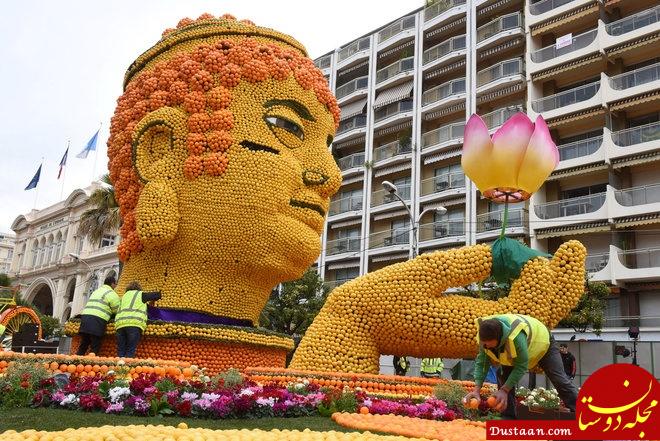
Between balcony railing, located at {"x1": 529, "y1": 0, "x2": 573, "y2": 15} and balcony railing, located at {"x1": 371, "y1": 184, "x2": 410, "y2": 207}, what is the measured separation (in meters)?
12.1

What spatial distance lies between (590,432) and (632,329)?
15603 mm

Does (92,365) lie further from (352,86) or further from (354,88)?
(352,86)

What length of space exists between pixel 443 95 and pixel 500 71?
14.1 feet

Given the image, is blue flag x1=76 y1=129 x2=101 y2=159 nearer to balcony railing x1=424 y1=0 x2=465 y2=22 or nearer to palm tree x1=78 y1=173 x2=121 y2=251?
palm tree x1=78 y1=173 x2=121 y2=251

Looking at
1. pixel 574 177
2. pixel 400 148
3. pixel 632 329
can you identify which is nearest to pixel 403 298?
pixel 632 329

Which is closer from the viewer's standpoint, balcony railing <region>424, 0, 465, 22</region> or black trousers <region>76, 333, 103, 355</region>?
black trousers <region>76, 333, 103, 355</region>

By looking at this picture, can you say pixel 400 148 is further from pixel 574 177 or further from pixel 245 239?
pixel 245 239

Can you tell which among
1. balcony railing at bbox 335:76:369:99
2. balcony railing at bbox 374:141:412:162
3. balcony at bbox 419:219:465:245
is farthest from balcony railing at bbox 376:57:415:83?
balcony at bbox 419:219:465:245

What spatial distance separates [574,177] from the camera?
1141 inches

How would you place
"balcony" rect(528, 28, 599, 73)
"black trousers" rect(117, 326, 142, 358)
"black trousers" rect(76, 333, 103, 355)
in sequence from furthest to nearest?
1. "balcony" rect(528, 28, 599, 73)
2. "black trousers" rect(76, 333, 103, 355)
3. "black trousers" rect(117, 326, 142, 358)

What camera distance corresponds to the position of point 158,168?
31.7ft

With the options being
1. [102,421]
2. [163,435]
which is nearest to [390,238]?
[102,421]

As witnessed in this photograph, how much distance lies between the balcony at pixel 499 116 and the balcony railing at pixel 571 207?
563 centimetres

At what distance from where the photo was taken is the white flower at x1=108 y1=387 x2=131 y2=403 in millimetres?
5637
